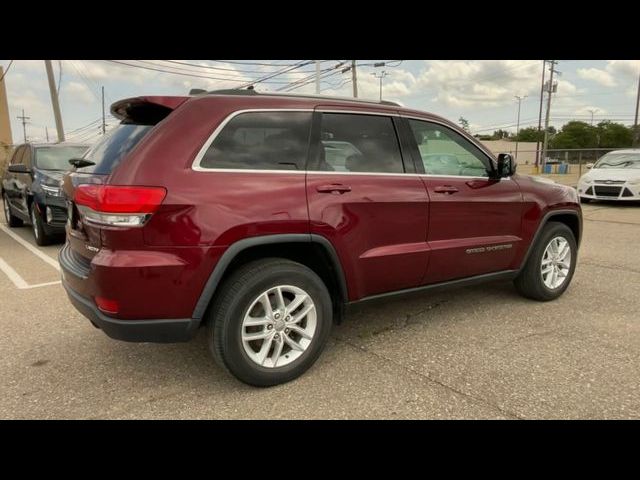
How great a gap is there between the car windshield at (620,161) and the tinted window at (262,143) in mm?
12495

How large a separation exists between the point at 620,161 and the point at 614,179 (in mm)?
1436

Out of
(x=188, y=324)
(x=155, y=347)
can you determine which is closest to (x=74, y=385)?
(x=155, y=347)

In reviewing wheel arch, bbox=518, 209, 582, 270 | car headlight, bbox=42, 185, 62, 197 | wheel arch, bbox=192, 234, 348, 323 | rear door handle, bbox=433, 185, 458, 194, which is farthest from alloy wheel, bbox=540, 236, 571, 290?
car headlight, bbox=42, 185, 62, 197

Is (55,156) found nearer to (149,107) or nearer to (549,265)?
(149,107)

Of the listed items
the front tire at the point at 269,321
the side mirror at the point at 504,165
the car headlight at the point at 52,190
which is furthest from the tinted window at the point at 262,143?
the car headlight at the point at 52,190

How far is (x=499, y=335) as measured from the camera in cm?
369

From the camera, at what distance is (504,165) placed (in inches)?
155

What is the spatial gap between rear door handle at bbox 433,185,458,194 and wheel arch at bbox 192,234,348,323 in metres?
1.05

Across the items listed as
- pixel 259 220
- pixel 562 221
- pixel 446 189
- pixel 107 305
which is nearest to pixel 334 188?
pixel 259 220

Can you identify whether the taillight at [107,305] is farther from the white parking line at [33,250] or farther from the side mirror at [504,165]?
the white parking line at [33,250]

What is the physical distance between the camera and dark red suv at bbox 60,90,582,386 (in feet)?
8.16

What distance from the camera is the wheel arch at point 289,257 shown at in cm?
261

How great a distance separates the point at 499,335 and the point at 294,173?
2.15 meters

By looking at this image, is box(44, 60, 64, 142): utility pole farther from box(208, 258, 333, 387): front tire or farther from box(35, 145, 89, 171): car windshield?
box(208, 258, 333, 387): front tire
